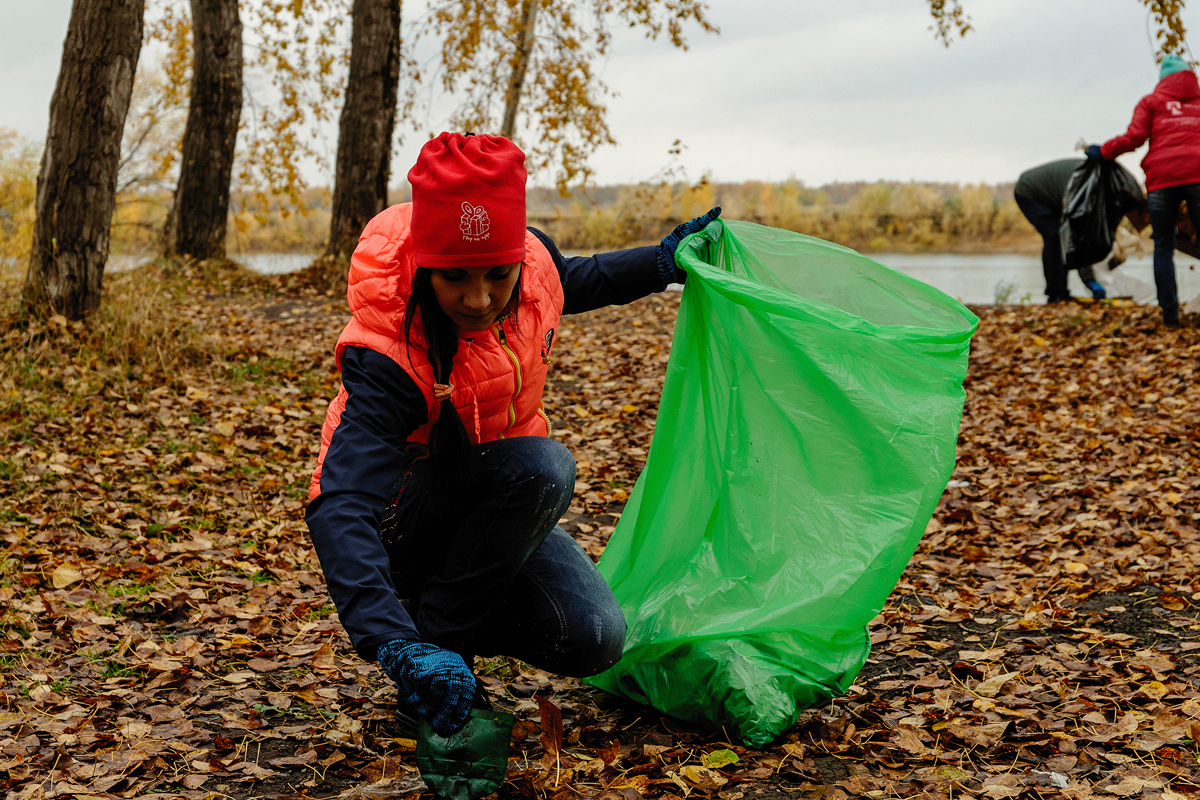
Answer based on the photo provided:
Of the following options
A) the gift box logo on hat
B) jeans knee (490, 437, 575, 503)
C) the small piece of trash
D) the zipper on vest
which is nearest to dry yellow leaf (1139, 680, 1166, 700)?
the small piece of trash

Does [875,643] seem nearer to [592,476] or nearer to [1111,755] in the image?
[1111,755]

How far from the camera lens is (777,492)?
2.03 metres

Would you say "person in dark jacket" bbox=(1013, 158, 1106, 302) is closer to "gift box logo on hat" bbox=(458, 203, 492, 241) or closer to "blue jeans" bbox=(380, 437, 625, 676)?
Answer: "blue jeans" bbox=(380, 437, 625, 676)

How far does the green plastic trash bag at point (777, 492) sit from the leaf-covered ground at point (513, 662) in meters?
0.17

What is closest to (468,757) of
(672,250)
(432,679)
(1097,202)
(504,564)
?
(432,679)

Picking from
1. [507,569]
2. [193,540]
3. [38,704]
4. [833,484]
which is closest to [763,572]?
[833,484]

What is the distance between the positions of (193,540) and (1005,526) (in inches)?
123

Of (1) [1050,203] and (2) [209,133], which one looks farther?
(2) [209,133]

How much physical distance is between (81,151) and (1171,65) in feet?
22.7

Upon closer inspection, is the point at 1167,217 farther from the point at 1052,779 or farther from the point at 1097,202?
the point at 1052,779

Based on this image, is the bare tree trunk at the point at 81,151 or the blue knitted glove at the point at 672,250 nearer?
the blue knitted glove at the point at 672,250

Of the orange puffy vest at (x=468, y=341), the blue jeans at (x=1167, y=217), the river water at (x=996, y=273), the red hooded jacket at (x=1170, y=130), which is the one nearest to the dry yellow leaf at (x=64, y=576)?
the orange puffy vest at (x=468, y=341)

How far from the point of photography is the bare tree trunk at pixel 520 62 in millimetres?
11188

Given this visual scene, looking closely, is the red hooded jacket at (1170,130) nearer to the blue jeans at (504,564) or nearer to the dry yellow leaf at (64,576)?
the blue jeans at (504,564)
